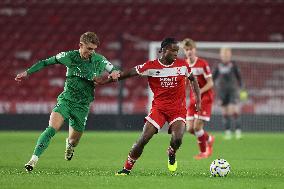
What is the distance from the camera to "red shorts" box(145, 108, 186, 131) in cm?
1069

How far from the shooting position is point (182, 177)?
1012 cm

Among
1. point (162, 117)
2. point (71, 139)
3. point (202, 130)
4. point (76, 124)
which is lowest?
point (71, 139)

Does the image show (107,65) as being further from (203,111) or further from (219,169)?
(203,111)

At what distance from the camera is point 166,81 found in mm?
10797

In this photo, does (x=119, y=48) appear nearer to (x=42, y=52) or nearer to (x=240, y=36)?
(x=42, y=52)

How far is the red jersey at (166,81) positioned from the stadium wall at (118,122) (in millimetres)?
11752

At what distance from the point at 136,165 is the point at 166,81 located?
1.85m

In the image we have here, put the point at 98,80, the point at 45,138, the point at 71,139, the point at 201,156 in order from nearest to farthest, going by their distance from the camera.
A: 1. the point at 45,138
2. the point at 98,80
3. the point at 71,139
4. the point at 201,156

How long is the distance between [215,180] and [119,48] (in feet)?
47.2

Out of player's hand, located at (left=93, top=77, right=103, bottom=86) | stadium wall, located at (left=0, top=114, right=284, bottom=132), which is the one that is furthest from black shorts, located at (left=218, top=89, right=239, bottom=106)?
player's hand, located at (left=93, top=77, right=103, bottom=86)

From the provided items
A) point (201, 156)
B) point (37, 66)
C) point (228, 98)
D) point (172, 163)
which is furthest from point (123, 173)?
point (228, 98)

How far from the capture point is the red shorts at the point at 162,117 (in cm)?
1069

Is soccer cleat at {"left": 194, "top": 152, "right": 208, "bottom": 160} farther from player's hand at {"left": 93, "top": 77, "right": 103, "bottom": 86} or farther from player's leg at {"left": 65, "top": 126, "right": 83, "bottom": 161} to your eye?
player's hand at {"left": 93, "top": 77, "right": 103, "bottom": 86}

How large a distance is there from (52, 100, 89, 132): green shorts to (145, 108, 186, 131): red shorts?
4.03ft
